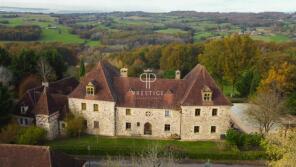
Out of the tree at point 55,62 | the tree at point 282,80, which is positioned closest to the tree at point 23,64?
the tree at point 55,62

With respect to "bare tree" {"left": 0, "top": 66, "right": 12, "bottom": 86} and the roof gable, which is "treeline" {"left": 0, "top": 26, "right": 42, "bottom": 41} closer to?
"bare tree" {"left": 0, "top": 66, "right": 12, "bottom": 86}

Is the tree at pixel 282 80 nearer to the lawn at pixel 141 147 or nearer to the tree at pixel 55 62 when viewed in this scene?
the lawn at pixel 141 147

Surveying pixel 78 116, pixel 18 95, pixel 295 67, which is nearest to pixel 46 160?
pixel 78 116

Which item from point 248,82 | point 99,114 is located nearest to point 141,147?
point 99,114

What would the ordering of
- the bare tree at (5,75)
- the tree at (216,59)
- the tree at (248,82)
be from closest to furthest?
the bare tree at (5,75) < the tree at (248,82) < the tree at (216,59)

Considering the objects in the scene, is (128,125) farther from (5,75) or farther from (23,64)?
(23,64)

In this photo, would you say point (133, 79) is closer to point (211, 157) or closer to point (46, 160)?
point (211, 157)

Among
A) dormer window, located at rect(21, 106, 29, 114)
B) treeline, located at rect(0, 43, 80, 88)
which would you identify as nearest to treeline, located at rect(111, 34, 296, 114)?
treeline, located at rect(0, 43, 80, 88)
